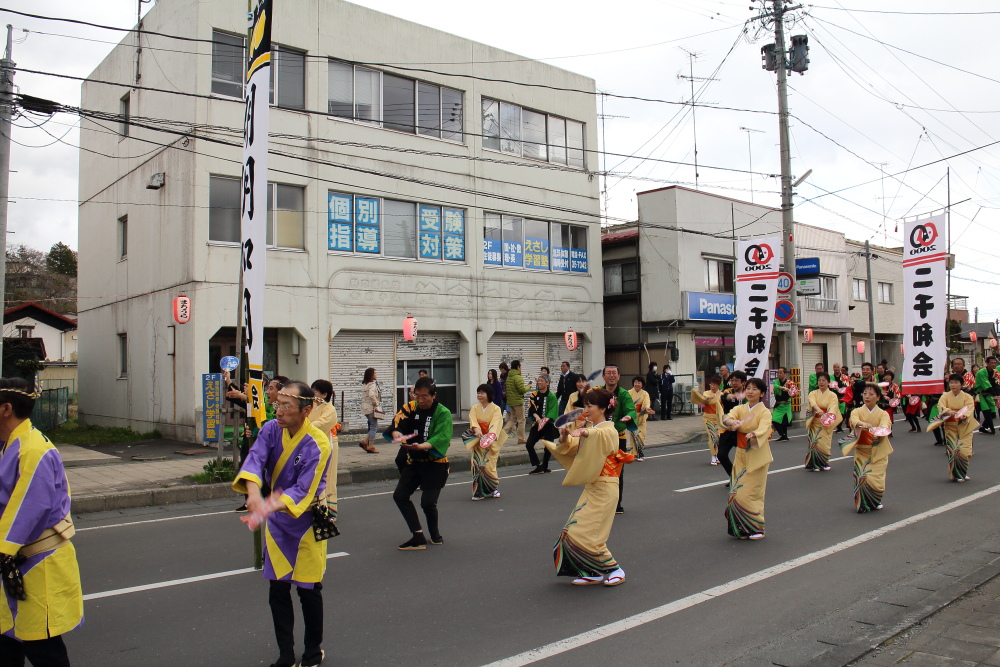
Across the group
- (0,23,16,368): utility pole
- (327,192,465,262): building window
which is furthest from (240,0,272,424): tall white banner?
(327,192,465,262): building window

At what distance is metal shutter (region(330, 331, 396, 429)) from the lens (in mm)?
18547

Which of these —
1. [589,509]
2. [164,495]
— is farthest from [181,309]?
[589,509]

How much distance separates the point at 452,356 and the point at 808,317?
756 inches

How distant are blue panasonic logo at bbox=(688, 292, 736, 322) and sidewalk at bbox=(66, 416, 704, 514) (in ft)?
29.1

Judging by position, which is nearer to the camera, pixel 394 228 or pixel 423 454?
pixel 423 454

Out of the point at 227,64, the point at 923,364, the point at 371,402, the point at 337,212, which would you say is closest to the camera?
the point at 923,364

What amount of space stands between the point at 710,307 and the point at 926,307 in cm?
1577

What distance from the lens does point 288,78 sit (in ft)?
59.4

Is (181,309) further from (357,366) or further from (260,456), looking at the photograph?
(260,456)

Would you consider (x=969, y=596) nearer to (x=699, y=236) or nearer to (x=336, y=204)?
(x=336, y=204)

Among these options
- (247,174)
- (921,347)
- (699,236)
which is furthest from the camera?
(699,236)

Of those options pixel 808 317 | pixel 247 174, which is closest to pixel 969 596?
pixel 247 174

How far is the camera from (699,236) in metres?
26.8

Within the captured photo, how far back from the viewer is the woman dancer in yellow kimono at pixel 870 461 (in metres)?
8.57
